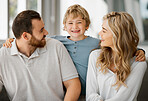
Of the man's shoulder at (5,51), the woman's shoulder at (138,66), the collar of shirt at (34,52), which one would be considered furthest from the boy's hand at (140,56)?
the man's shoulder at (5,51)

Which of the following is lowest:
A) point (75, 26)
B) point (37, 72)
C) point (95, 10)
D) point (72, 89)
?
point (72, 89)

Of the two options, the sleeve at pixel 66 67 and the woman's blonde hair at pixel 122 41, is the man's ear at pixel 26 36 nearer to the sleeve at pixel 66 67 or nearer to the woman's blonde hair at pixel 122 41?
the sleeve at pixel 66 67

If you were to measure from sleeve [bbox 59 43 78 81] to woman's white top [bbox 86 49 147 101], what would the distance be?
164 mm

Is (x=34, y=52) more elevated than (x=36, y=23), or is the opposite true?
(x=36, y=23)

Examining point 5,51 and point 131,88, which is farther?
point 5,51

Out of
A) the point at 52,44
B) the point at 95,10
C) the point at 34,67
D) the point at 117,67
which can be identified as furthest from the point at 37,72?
the point at 95,10

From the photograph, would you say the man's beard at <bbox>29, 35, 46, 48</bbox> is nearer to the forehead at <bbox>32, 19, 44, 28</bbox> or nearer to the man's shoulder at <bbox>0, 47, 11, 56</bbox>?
the forehead at <bbox>32, 19, 44, 28</bbox>

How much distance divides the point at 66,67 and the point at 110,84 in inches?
16.5

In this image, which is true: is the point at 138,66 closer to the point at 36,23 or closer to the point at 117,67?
the point at 117,67

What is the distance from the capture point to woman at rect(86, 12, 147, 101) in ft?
5.14

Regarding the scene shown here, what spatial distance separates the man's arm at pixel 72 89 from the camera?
5.57ft

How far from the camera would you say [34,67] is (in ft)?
5.62

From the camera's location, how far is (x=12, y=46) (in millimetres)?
1729

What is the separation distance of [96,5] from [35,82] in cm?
273
